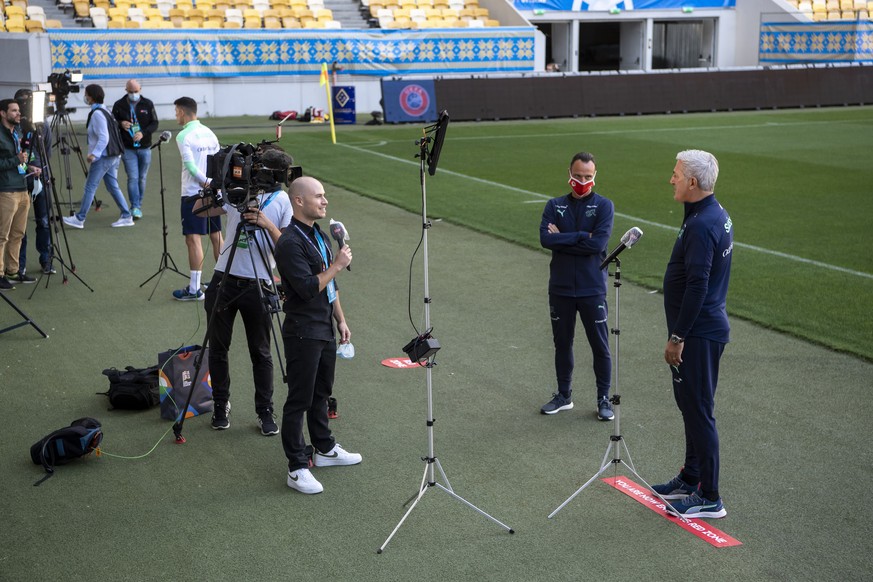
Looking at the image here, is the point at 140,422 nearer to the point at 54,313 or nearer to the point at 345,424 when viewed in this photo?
the point at 345,424

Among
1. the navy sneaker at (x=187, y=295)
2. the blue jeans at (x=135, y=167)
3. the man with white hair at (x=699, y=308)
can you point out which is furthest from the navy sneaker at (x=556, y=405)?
the blue jeans at (x=135, y=167)

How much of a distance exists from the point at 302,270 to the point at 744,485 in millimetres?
3338

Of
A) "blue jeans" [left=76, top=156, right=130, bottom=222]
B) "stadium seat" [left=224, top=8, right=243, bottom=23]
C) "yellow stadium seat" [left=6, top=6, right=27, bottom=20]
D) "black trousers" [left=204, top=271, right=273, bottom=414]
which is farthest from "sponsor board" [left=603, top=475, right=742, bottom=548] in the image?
"stadium seat" [left=224, top=8, right=243, bottom=23]

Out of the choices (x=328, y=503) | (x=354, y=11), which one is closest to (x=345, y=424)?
(x=328, y=503)

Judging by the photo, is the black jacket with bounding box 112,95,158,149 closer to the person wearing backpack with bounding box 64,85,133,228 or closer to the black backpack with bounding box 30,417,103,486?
the person wearing backpack with bounding box 64,85,133,228

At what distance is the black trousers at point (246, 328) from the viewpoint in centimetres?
760

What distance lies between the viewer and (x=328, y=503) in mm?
6594

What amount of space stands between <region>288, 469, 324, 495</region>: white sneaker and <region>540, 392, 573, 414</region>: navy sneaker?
2209mm

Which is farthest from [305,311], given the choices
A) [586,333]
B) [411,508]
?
[586,333]

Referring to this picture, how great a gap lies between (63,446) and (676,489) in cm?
434

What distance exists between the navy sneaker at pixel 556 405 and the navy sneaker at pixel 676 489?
5.48 ft

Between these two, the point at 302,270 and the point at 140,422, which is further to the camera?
the point at 140,422

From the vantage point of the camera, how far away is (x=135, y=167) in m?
16.4

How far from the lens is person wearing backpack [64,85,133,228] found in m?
15.3
